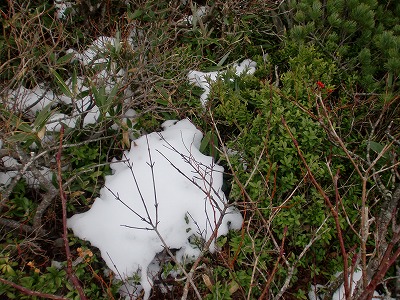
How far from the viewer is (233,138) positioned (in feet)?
9.10

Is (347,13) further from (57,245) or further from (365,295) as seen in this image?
(57,245)

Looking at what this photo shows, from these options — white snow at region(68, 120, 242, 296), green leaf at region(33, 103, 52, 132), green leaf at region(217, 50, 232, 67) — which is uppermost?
green leaf at region(217, 50, 232, 67)

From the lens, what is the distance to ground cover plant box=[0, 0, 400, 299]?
2.26m

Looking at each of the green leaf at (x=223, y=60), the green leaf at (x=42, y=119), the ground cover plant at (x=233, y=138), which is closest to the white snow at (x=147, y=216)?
the ground cover plant at (x=233, y=138)

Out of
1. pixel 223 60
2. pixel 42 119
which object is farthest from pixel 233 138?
pixel 42 119

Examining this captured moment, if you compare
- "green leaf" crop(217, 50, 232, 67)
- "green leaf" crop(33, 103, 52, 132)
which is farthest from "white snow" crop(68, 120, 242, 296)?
"green leaf" crop(217, 50, 232, 67)

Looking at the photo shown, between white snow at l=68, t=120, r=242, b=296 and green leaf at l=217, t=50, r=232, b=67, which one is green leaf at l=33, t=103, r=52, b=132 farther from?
green leaf at l=217, t=50, r=232, b=67

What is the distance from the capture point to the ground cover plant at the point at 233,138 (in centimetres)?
226

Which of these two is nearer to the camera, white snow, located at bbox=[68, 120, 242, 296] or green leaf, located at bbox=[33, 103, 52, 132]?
green leaf, located at bbox=[33, 103, 52, 132]

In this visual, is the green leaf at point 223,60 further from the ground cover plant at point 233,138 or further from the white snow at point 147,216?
the white snow at point 147,216

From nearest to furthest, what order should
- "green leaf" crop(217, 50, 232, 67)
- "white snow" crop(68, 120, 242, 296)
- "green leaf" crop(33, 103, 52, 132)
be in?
"green leaf" crop(33, 103, 52, 132), "white snow" crop(68, 120, 242, 296), "green leaf" crop(217, 50, 232, 67)

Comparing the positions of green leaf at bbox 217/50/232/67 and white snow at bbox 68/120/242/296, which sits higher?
green leaf at bbox 217/50/232/67

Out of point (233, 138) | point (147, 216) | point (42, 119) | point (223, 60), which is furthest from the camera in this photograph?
point (223, 60)

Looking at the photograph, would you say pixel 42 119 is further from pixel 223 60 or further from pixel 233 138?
pixel 223 60
